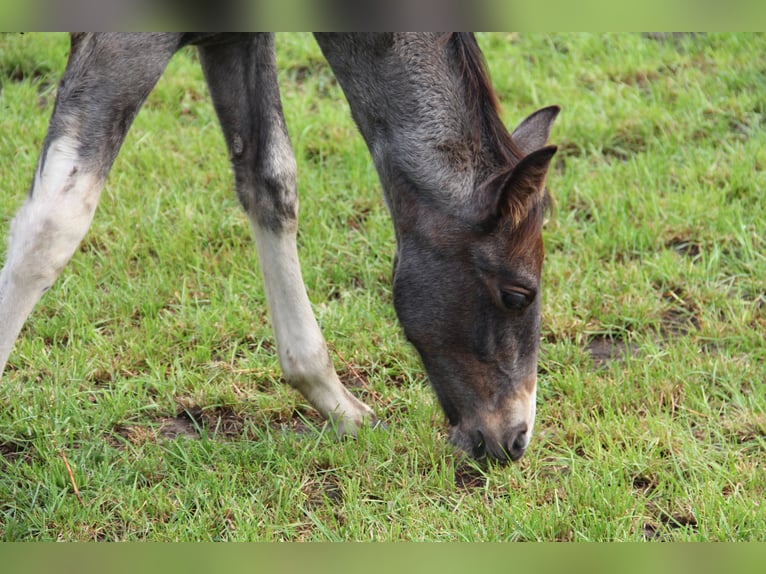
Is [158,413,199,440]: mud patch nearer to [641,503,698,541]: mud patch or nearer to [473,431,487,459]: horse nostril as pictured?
[473,431,487,459]: horse nostril

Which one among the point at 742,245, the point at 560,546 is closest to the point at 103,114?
the point at 560,546

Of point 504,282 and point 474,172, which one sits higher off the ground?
point 474,172

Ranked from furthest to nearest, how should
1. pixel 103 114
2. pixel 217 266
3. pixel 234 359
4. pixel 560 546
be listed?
pixel 217 266, pixel 234 359, pixel 103 114, pixel 560 546

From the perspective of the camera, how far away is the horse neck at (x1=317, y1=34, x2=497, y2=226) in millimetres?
3291

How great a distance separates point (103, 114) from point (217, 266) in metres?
2.11

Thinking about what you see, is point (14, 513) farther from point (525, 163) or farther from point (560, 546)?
point (560, 546)

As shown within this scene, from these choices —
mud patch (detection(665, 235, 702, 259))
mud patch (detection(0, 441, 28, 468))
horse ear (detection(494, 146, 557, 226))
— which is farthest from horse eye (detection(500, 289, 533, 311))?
mud patch (detection(665, 235, 702, 259))

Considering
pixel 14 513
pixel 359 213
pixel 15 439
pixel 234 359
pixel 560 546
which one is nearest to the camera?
pixel 560 546

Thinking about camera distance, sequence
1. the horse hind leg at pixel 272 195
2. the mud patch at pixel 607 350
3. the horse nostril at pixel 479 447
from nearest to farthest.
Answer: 1. the horse nostril at pixel 479 447
2. the horse hind leg at pixel 272 195
3. the mud patch at pixel 607 350

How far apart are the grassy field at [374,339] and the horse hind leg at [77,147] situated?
Result: 93 centimetres

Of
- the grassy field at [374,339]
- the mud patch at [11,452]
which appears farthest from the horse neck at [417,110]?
the mud patch at [11,452]

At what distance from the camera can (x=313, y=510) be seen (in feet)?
11.3

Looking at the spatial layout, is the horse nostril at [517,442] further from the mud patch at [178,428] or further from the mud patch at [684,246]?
the mud patch at [684,246]

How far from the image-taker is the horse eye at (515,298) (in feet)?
10.9
